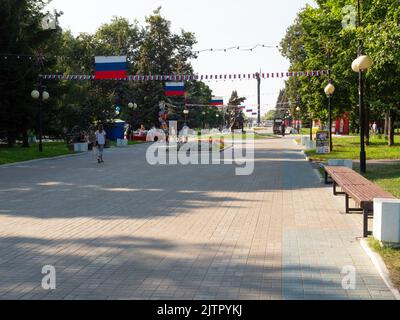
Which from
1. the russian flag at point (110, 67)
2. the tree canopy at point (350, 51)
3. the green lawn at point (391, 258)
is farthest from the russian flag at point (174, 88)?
the green lawn at point (391, 258)

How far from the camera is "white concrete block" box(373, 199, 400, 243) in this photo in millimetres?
6738

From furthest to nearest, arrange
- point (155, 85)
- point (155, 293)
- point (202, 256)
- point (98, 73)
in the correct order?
point (155, 85)
point (98, 73)
point (202, 256)
point (155, 293)

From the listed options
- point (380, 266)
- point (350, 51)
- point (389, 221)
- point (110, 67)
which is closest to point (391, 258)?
point (380, 266)

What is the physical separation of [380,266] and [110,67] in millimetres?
26264

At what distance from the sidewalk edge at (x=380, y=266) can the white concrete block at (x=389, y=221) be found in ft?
0.94

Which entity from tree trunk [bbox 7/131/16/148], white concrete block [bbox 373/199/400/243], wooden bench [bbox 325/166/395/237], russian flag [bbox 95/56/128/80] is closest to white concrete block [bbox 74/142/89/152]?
russian flag [bbox 95/56/128/80]

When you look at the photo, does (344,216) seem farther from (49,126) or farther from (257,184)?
(49,126)

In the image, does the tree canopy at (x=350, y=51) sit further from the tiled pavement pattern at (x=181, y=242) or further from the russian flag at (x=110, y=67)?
the russian flag at (x=110, y=67)

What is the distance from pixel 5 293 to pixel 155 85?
5923 cm

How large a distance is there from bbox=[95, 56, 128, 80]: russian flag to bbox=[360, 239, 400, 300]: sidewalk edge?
24.4m

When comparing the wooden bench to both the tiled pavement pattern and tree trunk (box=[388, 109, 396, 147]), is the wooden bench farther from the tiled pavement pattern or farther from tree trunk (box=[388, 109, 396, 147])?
tree trunk (box=[388, 109, 396, 147])

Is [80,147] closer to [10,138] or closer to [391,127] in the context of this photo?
[10,138]

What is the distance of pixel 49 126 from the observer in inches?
1522
